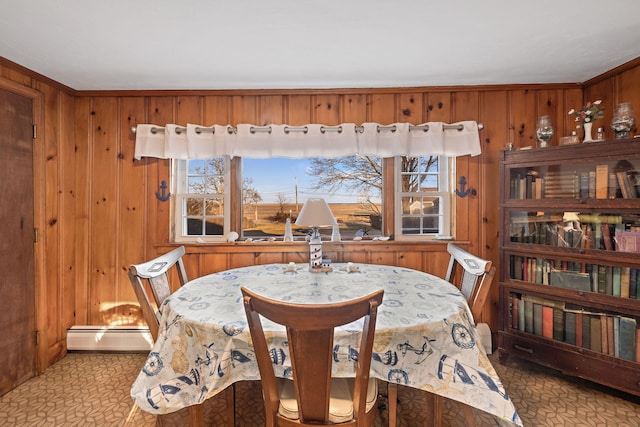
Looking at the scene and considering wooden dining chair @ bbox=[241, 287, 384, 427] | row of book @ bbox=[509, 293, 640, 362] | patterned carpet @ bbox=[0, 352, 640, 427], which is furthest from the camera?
row of book @ bbox=[509, 293, 640, 362]

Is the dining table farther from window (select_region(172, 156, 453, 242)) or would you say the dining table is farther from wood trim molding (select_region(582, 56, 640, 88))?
wood trim molding (select_region(582, 56, 640, 88))

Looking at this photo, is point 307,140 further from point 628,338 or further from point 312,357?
point 628,338

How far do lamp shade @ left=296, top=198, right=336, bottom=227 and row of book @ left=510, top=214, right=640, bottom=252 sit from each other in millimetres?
1483

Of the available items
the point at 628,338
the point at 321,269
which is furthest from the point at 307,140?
the point at 628,338

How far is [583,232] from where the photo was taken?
205 centimetres

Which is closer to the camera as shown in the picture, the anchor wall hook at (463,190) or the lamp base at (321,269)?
the lamp base at (321,269)

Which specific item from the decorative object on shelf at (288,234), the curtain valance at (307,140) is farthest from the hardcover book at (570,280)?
the decorative object on shelf at (288,234)

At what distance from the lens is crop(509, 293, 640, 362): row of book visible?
1871 millimetres

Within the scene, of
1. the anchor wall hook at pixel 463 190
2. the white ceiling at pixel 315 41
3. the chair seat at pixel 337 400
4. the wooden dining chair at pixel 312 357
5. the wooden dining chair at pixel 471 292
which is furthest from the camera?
the anchor wall hook at pixel 463 190

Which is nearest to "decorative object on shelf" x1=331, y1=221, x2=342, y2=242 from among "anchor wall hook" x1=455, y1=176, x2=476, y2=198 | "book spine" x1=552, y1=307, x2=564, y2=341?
"anchor wall hook" x1=455, y1=176, x2=476, y2=198

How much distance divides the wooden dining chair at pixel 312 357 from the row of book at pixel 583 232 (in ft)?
6.10

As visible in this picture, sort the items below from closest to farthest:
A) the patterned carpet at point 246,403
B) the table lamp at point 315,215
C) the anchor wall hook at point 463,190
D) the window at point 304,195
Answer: the patterned carpet at point 246,403 → the table lamp at point 315,215 → the anchor wall hook at point 463,190 → the window at point 304,195

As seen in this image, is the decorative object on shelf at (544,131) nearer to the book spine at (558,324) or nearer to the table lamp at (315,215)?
the book spine at (558,324)

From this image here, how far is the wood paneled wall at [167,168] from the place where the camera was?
253cm
